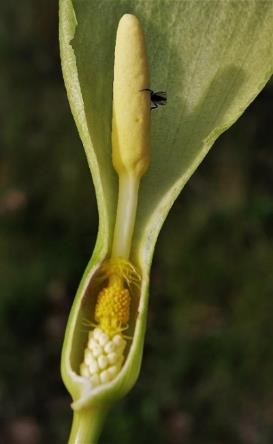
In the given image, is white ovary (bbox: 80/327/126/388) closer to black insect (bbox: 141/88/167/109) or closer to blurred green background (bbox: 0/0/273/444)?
black insect (bbox: 141/88/167/109)

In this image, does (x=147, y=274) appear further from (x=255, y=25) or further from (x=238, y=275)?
(x=238, y=275)

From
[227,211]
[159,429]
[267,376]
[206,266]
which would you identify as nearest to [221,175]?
A: [227,211]

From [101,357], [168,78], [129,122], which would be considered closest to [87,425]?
[101,357]

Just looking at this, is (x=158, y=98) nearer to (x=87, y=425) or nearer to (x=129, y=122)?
(x=129, y=122)

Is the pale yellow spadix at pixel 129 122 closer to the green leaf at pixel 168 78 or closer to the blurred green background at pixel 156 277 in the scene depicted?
the green leaf at pixel 168 78

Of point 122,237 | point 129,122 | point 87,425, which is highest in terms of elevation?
point 129,122
